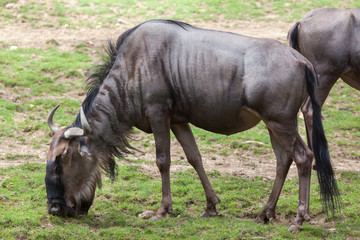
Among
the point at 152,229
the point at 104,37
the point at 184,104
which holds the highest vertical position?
the point at 184,104

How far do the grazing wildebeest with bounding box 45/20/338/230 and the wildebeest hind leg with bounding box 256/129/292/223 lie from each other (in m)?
0.01

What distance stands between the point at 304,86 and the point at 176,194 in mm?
2569

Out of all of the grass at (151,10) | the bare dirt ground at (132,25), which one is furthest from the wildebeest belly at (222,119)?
the grass at (151,10)

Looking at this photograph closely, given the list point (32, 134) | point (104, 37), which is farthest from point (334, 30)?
point (104, 37)

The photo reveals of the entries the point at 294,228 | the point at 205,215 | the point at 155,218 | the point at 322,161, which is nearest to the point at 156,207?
the point at 155,218

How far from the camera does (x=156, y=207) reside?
26.0ft

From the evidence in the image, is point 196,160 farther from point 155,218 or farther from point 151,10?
point 151,10

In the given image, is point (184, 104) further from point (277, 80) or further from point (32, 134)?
point (32, 134)

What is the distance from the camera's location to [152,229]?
6918mm

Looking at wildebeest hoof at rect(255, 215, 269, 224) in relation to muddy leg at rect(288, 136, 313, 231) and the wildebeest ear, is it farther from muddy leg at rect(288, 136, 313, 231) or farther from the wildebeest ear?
the wildebeest ear

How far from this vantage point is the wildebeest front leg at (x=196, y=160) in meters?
7.66

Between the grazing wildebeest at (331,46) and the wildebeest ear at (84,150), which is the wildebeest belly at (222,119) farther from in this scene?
the grazing wildebeest at (331,46)

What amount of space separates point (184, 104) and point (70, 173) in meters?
1.64

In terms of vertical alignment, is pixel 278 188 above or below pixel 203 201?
above
